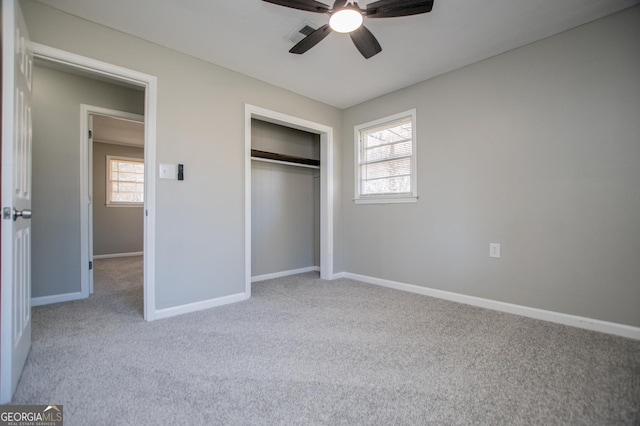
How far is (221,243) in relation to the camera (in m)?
3.01

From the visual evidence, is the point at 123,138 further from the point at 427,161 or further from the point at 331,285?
the point at 427,161

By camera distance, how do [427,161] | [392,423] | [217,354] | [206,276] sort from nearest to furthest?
[392,423] → [217,354] → [206,276] → [427,161]

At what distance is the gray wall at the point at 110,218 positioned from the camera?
6176 mm

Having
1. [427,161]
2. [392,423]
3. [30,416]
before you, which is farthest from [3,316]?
[427,161]

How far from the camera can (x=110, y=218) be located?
634 cm

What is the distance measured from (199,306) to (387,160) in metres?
2.75

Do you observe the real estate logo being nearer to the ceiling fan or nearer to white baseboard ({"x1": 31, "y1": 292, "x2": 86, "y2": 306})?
white baseboard ({"x1": 31, "y1": 292, "x2": 86, "y2": 306})

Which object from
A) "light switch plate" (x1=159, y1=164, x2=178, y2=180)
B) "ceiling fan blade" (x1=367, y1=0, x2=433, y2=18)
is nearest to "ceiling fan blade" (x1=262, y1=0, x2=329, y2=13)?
"ceiling fan blade" (x1=367, y1=0, x2=433, y2=18)

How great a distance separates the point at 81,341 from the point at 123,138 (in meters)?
5.29

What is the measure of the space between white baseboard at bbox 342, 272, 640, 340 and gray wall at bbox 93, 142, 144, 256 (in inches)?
231

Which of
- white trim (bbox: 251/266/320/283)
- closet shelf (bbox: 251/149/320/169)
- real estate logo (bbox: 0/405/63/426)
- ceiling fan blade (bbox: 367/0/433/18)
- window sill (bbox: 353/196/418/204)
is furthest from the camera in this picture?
white trim (bbox: 251/266/320/283)

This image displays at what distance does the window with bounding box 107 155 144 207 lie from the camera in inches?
251

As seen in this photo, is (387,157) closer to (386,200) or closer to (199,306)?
(386,200)

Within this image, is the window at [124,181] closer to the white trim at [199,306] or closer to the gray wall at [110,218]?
the gray wall at [110,218]
